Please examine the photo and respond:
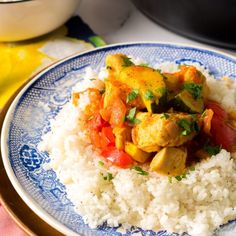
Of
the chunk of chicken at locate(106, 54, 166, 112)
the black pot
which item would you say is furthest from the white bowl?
the chunk of chicken at locate(106, 54, 166, 112)

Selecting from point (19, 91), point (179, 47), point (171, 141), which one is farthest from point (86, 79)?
point (171, 141)

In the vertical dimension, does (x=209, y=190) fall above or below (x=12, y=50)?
above

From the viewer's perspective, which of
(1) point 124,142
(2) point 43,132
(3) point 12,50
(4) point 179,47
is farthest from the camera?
(3) point 12,50

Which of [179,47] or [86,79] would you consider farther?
[179,47]

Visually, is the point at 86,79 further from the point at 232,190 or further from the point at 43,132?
the point at 232,190

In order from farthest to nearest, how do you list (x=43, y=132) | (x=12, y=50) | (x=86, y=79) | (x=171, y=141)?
(x=12, y=50) < (x=86, y=79) < (x=43, y=132) < (x=171, y=141)

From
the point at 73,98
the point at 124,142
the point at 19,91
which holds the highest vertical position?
the point at 124,142
